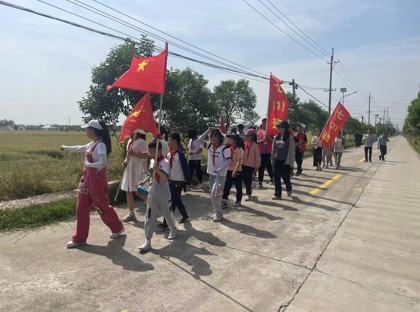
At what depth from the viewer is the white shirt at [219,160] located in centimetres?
711

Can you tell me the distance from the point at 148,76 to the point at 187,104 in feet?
30.1

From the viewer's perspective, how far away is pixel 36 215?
262 inches

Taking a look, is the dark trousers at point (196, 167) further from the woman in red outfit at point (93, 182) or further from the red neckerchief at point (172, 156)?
the woman in red outfit at point (93, 182)

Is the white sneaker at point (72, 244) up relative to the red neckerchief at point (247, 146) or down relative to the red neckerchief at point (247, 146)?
down

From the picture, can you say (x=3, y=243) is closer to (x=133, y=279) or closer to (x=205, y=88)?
Result: (x=133, y=279)

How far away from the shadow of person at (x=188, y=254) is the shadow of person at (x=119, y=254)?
34 cm

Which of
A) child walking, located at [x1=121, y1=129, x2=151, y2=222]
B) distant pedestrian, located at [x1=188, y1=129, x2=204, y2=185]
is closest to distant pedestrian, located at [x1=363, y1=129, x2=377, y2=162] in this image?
distant pedestrian, located at [x1=188, y1=129, x2=204, y2=185]

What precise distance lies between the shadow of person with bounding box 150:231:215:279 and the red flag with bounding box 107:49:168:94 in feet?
6.95

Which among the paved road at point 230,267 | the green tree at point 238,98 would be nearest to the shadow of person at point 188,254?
the paved road at point 230,267

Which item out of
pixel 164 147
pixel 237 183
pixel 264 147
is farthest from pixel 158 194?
pixel 264 147

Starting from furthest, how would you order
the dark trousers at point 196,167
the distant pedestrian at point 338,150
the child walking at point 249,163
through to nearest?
the distant pedestrian at point 338,150, the dark trousers at point 196,167, the child walking at point 249,163

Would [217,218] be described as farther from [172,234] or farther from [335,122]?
[335,122]

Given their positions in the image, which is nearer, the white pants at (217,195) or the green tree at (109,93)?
the white pants at (217,195)

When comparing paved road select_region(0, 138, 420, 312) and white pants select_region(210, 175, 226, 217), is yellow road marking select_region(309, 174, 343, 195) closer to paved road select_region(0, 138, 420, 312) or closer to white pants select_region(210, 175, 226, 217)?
paved road select_region(0, 138, 420, 312)
